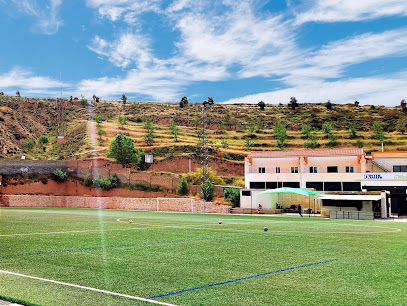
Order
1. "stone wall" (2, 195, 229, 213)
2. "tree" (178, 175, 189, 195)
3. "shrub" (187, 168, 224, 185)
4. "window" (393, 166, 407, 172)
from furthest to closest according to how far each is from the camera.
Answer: "shrub" (187, 168, 224, 185) → "tree" (178, 175, 189, 195) → "window" (393, 166, 407, 172) → "stone wall" (2, 195, 229, 213)

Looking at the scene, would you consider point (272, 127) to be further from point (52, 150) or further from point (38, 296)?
point (38, 296)

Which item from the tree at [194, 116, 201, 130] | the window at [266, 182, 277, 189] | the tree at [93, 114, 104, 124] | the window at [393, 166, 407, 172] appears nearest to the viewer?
the window at [393, 166, 407, 172]

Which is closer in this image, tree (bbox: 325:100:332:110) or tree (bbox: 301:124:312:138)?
tree (bbox: 301:124:312:138)

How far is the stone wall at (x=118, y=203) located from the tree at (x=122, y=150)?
25.7 metres

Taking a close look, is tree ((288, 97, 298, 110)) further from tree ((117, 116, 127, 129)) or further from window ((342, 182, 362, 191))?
window ((342, 182, 362, 191))

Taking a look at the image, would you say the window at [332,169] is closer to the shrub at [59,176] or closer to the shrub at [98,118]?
the shrub at [59,176]

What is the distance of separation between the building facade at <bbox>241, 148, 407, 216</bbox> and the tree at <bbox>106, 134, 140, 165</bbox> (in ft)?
119

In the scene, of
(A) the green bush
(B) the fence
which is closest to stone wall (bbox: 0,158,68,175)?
(A) the green bush

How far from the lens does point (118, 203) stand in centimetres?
6888

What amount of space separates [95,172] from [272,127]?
66.0 meters

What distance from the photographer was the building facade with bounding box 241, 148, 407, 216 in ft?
174

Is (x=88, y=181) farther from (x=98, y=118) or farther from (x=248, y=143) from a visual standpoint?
(x=98, y=118)

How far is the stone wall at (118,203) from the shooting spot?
59897 mm

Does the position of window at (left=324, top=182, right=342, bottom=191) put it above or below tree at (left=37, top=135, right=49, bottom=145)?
below
